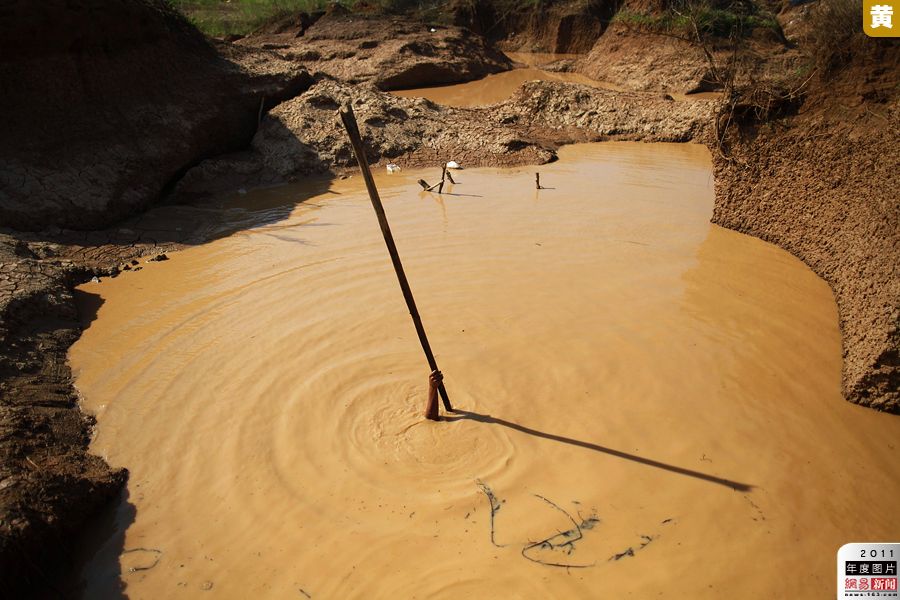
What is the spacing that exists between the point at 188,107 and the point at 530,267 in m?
5.55

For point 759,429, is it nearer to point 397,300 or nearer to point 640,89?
point 397,300

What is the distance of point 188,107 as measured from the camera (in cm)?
816

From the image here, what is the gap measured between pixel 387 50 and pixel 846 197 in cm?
1346

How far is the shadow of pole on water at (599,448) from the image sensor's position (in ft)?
10.6

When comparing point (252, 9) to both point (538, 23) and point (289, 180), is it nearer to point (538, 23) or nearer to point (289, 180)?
point (538, 23)

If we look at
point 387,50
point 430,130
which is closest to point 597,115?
point 430,130

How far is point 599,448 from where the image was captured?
349cm

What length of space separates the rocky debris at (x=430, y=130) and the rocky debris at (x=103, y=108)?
18.3 inches

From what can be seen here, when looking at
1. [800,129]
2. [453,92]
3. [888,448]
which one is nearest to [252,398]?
[888,448]

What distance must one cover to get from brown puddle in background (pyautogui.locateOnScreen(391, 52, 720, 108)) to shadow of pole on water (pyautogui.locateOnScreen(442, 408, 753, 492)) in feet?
36.6

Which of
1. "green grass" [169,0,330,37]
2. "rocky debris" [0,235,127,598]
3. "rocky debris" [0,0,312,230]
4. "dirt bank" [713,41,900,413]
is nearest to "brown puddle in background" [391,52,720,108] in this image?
"rocky debris" [0,0,312,230]

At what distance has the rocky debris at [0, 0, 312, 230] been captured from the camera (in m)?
6.45

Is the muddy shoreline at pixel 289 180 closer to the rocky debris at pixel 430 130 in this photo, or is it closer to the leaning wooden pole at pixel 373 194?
the rocky debris at pixel 430 130

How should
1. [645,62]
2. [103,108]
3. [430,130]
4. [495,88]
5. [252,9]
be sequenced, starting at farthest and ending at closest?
[252,9] → [645,62] → [495,88] → [430,130] → [103,108]
